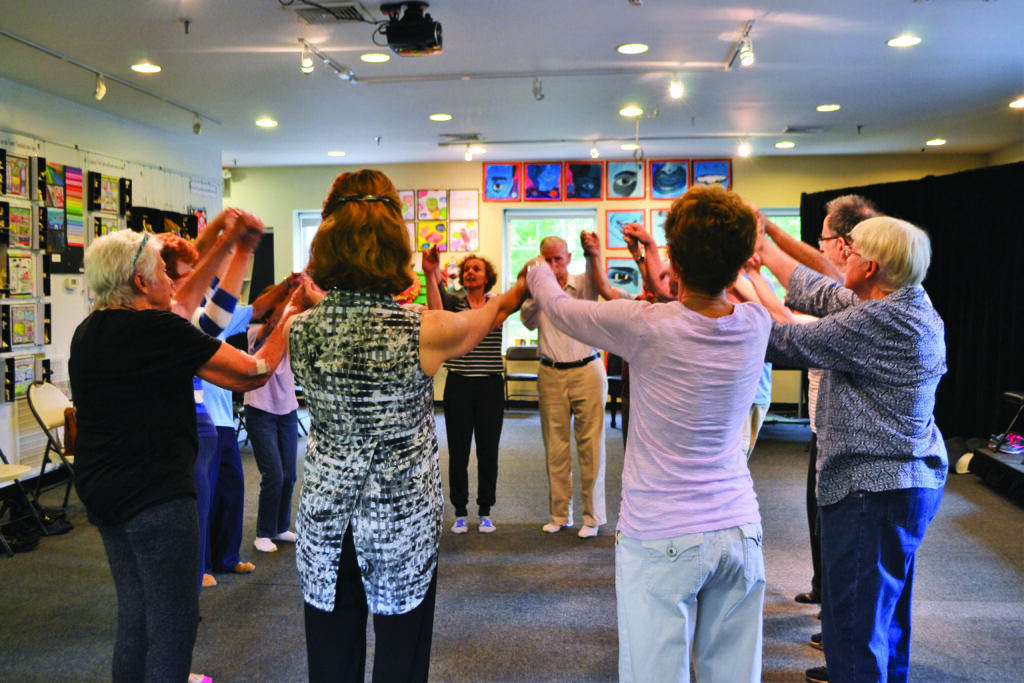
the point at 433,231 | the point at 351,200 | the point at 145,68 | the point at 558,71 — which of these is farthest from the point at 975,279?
the point at 351,200

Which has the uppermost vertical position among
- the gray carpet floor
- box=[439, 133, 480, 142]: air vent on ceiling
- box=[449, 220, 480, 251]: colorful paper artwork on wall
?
Result: box=[439, 133, 480, 142]: air vent on ceiling

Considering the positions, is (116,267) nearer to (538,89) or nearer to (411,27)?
(411,27)

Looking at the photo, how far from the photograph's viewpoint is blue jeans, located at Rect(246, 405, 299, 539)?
4195mm

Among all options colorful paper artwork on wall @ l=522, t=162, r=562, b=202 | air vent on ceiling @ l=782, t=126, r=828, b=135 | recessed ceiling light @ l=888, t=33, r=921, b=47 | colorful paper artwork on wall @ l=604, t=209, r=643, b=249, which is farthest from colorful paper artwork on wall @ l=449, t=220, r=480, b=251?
recessed ceiling light @ l=888, t=33, r=921, b=47

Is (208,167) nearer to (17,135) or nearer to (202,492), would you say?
(17,135)

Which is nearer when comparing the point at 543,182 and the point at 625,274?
the point at 543,182

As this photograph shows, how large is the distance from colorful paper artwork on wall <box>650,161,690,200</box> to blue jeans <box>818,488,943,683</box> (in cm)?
804

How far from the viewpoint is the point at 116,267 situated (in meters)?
1.98

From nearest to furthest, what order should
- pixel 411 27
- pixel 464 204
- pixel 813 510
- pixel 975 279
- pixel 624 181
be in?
pixel 813 510, pixel 411 27, pixel 975 279, pixel 624 181, pixel 464 204

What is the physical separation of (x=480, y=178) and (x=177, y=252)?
24.8 ft

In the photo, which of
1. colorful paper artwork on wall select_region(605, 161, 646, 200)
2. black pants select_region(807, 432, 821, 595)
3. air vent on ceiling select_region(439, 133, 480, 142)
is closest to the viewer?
black pants select_region(807, 432, 821, 595)

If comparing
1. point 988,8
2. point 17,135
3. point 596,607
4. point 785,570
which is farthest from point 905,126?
point 17,135

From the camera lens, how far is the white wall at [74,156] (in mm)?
5738

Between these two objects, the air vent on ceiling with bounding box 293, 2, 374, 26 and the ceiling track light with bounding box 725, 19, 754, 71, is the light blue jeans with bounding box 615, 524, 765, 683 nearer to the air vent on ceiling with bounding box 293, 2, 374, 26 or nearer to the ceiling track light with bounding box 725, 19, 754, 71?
the air vent on ceiling with bounding box 293, 2, 374, 26
